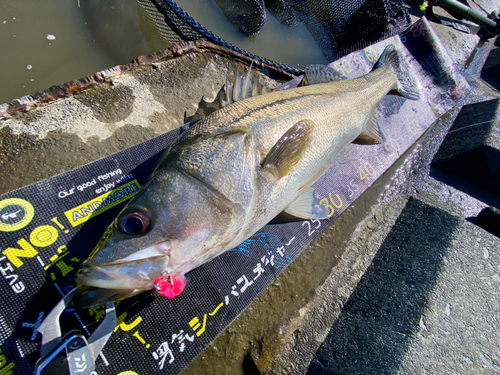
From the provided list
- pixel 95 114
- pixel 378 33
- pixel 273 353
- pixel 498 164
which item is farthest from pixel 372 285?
pixel 378 33

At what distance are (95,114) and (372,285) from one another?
281cm

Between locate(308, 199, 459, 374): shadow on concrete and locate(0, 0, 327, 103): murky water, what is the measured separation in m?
3.48

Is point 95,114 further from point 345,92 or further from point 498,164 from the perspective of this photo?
point 498,164

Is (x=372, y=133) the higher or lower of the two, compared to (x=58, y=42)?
lower

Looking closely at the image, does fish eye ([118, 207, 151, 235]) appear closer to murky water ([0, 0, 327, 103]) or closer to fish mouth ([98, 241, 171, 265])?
fish mouth ([98, 241, 171, 265])

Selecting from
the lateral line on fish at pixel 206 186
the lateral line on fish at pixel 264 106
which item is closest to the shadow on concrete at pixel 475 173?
the lateral line on fish at pixel 264 106

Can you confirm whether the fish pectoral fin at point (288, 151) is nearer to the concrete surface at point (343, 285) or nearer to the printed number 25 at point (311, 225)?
the printed number 25 at point (311, 225)

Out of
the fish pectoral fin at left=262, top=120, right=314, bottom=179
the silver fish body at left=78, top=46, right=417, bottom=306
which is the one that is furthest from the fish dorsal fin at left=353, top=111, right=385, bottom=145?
the fish pectoral fin at left=262, top=120, right=314, bottom=179

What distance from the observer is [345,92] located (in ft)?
6.80

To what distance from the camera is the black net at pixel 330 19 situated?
11.8ft

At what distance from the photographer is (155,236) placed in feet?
3.77

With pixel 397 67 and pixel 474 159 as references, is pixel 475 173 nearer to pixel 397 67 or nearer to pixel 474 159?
pixel 474 159

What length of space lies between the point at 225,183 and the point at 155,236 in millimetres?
434

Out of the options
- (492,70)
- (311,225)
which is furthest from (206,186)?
(492,70)
